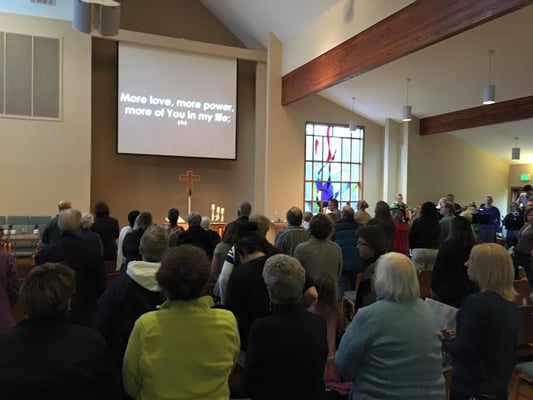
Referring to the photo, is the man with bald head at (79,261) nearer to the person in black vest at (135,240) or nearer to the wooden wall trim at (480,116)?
the person in black vest at (135,240)

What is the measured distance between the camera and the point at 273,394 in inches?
62.0

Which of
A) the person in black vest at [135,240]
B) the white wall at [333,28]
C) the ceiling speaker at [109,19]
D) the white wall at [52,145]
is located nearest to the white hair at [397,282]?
the person in black vest at [135,240]

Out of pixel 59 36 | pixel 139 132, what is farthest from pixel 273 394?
pixel 59 36

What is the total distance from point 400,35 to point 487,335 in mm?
4758

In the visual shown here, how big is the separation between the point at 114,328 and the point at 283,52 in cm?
828

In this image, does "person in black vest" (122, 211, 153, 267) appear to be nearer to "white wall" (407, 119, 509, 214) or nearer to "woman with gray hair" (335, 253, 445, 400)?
"woman with gray hair" (335, 253, 445, 400)

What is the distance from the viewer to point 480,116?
9.07 m

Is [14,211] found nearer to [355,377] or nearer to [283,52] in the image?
[283,52]

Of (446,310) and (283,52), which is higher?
(283,52)

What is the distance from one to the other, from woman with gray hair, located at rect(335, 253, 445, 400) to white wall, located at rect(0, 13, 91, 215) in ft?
24.8

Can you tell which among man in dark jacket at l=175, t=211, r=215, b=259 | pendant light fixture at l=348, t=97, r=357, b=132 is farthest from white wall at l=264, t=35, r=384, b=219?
man in dark jacket at l=175, t=211, r=215, b=259

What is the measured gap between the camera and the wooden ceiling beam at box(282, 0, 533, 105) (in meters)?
4.44

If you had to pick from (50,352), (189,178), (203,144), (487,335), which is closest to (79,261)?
(50,352)

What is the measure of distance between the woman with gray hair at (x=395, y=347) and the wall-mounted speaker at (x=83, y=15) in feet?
23.6
